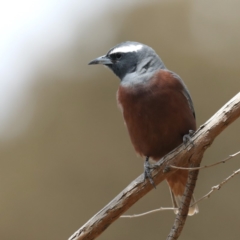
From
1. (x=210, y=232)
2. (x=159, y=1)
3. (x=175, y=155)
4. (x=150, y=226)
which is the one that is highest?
(x=159, y=1)

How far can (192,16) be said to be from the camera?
10.8 feet

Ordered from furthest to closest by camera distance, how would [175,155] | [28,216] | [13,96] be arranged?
1. [13,96]
2. [28,216]
3. [175,155]

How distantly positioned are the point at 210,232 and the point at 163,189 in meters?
0.44

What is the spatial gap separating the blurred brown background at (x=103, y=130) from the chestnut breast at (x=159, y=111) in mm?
1224

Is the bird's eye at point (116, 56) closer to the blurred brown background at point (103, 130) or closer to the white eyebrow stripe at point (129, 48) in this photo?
the white eyebrow stripe at point (129, 48)

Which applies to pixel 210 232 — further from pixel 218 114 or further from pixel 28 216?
pixel 218 114

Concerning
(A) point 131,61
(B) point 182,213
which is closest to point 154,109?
(A) point 131,61

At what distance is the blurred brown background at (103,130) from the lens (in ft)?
10.2

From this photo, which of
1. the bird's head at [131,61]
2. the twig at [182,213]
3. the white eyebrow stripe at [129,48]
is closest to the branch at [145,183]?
the twig at [182,213]

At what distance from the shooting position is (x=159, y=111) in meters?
1.91

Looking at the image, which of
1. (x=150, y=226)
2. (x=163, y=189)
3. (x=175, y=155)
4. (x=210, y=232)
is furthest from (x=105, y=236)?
(x=175, y=155)

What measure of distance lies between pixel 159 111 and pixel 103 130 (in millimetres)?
1465

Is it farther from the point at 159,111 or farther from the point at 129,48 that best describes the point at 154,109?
the point at 129,48

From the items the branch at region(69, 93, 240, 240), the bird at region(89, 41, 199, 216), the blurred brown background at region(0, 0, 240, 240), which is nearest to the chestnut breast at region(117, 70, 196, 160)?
the bird at region(89, 41, 199, 216)
